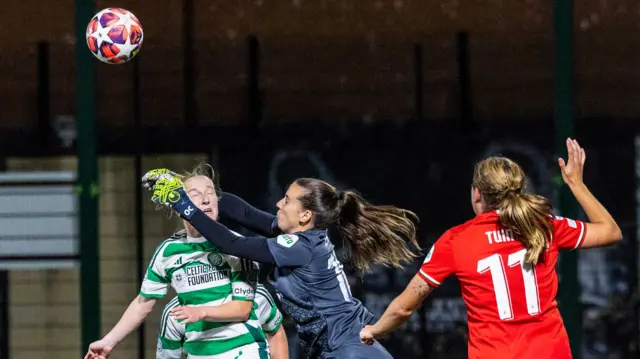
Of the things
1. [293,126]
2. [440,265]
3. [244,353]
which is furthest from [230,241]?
[293,126]

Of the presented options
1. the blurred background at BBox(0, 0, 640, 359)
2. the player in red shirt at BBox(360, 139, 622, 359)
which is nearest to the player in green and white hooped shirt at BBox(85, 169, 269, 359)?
the player in red shirt at BBox(360, 139, 622, 359)

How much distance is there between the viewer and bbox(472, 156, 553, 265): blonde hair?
15.6ft

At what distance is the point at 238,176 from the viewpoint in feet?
25.0

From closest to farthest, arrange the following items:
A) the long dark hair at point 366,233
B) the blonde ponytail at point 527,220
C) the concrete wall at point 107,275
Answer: the blonde ponytail at point 527,220 → the long dark hair at point 366,233 → the concrete wall at point 107,275

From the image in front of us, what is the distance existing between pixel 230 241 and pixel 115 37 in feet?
5.78

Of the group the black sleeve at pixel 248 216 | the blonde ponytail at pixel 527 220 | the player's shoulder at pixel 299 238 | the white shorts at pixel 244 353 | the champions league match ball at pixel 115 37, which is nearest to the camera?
the blonde ponytail at pixel 527 220

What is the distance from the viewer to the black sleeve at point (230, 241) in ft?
16.9

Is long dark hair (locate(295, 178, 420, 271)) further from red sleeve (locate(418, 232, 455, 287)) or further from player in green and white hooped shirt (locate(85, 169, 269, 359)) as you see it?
red sleeve (locate(418, 232, 455, 287))

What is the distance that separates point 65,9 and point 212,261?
2939mm

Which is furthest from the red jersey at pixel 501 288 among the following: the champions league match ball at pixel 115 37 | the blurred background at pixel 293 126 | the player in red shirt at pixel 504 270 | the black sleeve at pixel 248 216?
the blurred background at pixel 293 126

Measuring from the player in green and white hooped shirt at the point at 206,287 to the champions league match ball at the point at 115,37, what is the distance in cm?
128

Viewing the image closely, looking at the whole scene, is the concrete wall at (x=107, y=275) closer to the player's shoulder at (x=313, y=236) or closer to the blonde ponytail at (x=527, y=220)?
the player's shoulder at (x=313, y=236)

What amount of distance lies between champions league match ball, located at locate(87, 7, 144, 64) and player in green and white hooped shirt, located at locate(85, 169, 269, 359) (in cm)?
128

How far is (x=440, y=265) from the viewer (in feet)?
15.9
